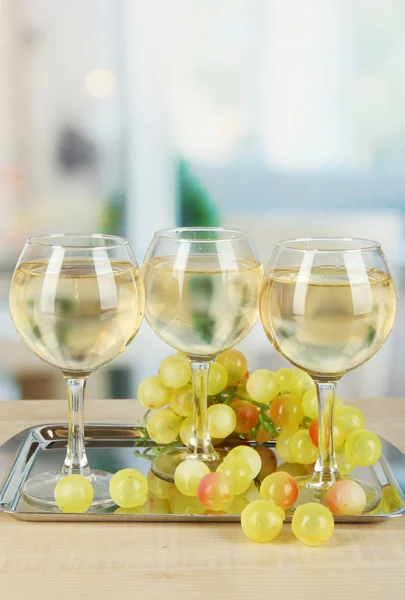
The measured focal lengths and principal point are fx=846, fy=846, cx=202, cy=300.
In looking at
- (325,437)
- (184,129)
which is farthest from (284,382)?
(184,129)

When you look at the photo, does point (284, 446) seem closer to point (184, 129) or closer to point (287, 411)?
point (287, 411)

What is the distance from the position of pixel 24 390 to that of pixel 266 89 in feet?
4.25

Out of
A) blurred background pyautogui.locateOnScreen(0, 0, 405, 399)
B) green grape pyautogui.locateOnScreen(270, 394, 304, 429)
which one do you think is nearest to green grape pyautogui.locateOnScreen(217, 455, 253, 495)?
green grape pyautogui.locateOnScreen(270, 394, 304, 429)

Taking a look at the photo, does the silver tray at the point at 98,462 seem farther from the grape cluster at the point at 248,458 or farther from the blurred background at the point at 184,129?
the blurred background at the point at 184,129

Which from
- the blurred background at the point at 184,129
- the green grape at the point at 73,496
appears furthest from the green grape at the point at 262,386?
the blurred background at the point at 184,129

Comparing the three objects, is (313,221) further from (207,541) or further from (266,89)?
(207,541)

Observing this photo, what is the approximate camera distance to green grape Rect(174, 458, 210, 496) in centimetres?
74

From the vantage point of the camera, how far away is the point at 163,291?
0.81m

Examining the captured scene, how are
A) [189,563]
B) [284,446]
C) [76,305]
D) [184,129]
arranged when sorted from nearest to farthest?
1. [189,563]
2. [76,305]
3. [284,446]
4. [184,129]

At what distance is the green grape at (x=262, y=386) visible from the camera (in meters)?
0.85

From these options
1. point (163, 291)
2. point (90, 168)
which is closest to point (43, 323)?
point (163, 291)

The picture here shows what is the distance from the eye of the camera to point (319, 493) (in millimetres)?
748

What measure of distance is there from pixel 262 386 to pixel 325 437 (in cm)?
11

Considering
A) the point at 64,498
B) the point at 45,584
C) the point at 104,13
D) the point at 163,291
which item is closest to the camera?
the point at 45,584
